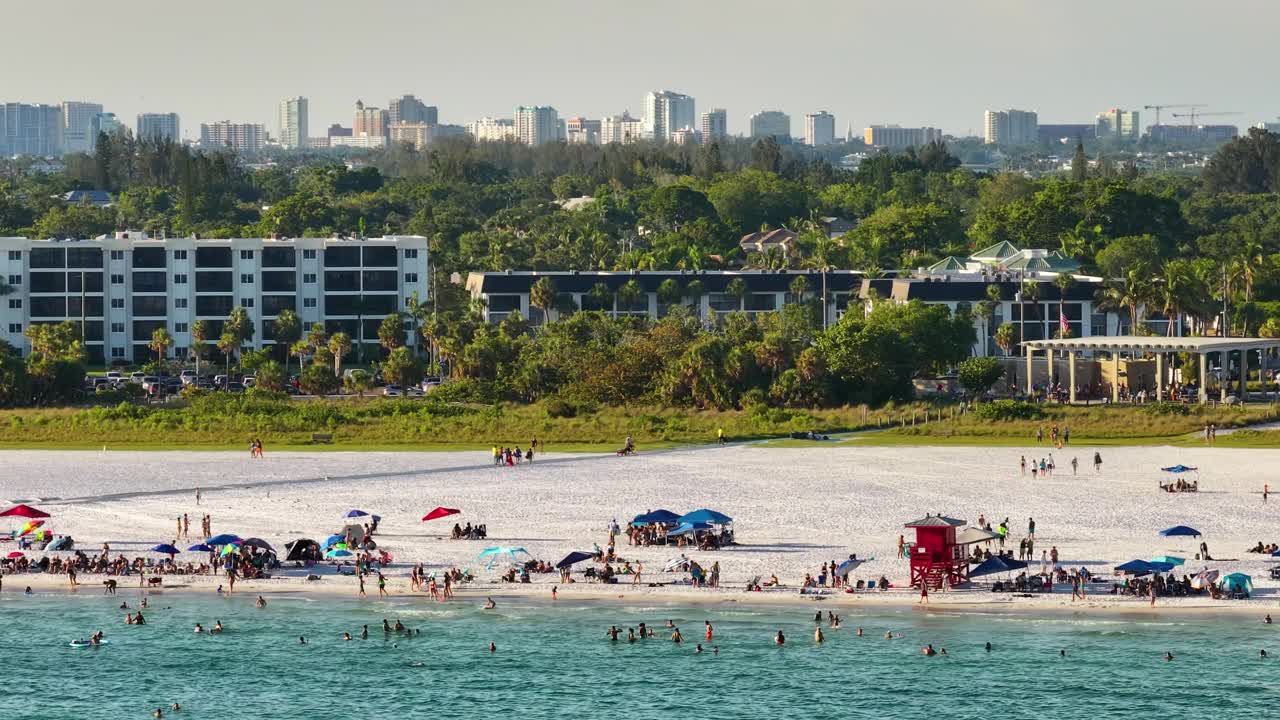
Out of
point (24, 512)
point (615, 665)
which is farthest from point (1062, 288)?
point (615, 665)

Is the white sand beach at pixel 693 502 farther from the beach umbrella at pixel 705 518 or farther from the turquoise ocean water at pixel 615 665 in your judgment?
the turquoise ocean water at pixel 615 665

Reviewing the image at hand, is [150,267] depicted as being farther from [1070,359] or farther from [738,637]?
[738,637]

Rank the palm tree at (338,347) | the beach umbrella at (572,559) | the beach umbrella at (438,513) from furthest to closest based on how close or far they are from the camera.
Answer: the palm tree at (338,347) → the beach umbrella at (438,513) → the beach umbrella at (572,559)

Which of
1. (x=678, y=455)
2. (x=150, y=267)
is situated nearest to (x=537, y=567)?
(x=678, y=455)

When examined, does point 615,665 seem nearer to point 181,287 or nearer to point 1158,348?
point 1158,348

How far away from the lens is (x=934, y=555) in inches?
2682

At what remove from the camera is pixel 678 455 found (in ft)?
340

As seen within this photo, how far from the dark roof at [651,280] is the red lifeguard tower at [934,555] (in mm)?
99089

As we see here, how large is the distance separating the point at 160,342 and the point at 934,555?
9884 centimetres

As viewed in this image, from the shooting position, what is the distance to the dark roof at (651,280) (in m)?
166

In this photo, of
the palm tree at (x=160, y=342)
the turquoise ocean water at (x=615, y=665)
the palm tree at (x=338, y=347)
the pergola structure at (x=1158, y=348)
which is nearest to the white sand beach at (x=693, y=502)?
the turquoise ocean water at (x=615, y=665)

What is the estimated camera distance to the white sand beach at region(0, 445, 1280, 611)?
71.9 metres

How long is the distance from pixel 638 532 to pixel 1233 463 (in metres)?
35.6

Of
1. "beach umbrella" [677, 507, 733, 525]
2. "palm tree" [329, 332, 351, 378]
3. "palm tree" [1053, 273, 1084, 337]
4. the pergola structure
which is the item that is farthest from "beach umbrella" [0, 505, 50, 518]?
"palm tree" [1053, 273, 1084, 337]
